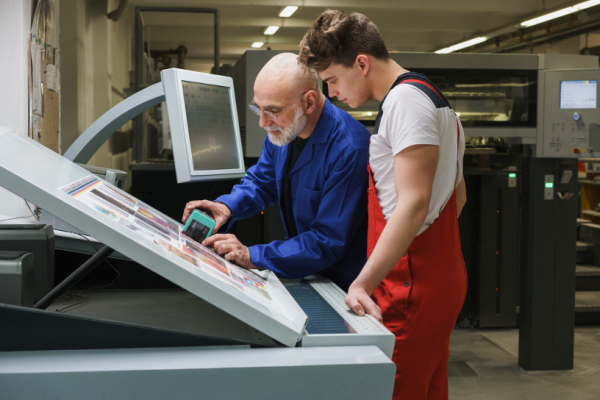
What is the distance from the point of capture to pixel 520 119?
3.16m

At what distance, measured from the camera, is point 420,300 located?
1156mm

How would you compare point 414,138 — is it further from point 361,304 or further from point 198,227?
point 198,227

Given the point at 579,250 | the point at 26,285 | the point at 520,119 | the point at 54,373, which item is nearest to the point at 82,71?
the point at 520,119

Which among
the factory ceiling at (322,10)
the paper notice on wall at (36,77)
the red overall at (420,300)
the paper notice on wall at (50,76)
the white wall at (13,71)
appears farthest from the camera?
the factory ceiling at (322,10)

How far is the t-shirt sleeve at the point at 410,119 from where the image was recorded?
106 centimetres

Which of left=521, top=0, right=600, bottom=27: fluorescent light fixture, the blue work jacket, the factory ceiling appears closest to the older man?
the blue work jacket

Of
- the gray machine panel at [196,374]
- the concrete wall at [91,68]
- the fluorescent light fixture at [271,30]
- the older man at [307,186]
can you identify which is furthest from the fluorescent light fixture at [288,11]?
the gray machine panel at [196,374]

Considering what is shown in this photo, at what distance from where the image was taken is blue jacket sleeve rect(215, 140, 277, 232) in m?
1.58

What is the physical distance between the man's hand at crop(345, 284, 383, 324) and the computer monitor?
60 cm

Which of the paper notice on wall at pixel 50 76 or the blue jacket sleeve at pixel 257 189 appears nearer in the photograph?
the blue jacket sleeve at pixel 257 189

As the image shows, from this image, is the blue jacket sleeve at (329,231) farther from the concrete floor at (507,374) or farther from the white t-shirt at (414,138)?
the concrete floor at (507,374)

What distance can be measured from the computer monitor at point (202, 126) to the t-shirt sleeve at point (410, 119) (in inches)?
22.6

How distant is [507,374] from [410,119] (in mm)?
2794

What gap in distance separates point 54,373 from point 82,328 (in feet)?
0.25
